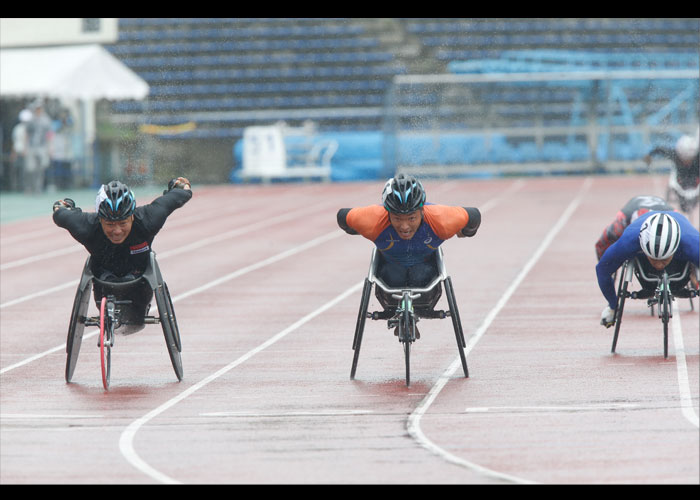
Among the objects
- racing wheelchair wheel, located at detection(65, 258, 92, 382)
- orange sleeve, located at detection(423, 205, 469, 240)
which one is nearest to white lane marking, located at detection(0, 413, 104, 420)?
racing wheelchair wheel, located at detection(65, 258, 92, 382)

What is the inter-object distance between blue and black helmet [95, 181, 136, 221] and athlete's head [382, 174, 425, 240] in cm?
162

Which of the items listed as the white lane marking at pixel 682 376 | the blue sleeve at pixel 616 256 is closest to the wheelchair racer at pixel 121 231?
the blue sleeve at pixel 616 256

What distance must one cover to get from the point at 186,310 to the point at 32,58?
18666mm

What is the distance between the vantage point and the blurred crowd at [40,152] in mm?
29103

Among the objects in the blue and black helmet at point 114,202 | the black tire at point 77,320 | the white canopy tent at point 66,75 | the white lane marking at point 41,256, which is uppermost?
the blue and black helmet at point 114,202

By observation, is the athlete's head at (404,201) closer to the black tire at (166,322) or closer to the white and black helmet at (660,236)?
the black tire at (166,322)

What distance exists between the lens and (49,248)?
65.6 feet

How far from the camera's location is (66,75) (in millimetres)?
29156

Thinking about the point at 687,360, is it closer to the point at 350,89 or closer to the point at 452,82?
the point at 452,82

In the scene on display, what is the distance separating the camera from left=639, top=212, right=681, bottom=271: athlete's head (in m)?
9.65

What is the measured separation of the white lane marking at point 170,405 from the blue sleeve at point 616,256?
2682mm

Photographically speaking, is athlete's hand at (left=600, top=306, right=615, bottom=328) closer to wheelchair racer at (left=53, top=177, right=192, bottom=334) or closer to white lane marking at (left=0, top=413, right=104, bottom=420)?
wheelchair racer at (left=53, top=177, right=192, bottom=334)
